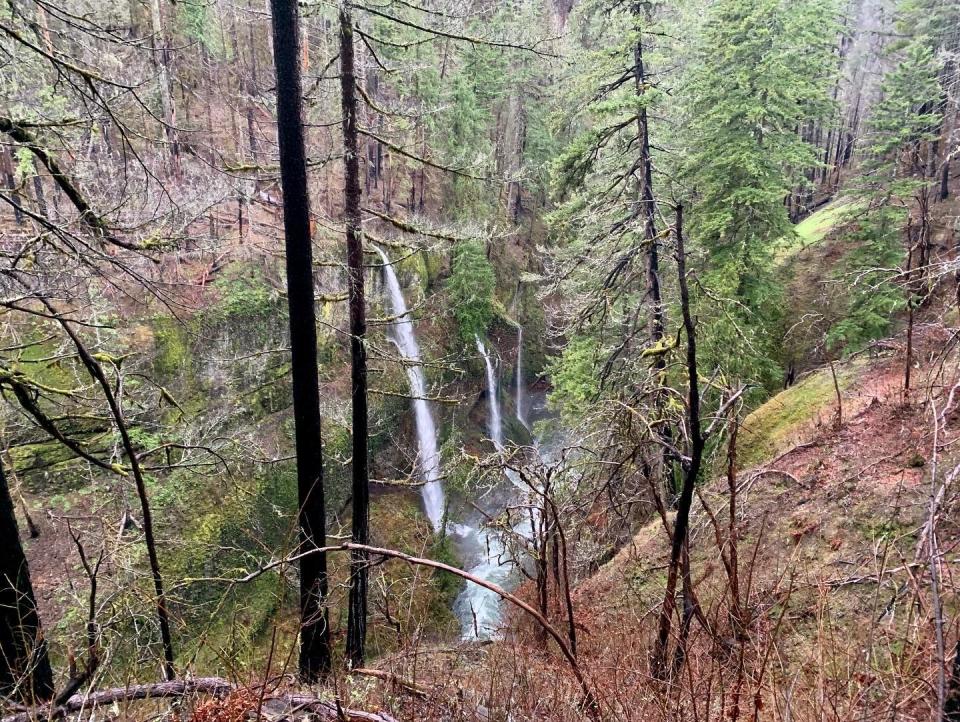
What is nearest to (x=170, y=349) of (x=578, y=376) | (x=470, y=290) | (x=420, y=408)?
(x=420, y=408)

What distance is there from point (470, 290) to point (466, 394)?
9988 mm

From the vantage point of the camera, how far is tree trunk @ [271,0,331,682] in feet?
16.4

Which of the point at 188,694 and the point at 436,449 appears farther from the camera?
the point at 436,449

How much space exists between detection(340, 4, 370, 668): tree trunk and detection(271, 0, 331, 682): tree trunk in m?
1.07

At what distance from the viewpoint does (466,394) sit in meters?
14.1

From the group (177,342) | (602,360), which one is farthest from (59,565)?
(602,360)

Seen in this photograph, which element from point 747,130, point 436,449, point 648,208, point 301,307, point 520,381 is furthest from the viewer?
point 520,381

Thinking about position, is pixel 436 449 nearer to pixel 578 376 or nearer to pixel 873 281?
pixel 578 376

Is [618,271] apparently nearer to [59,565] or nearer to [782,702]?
[782,702]

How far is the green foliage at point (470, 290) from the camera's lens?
75.8ft

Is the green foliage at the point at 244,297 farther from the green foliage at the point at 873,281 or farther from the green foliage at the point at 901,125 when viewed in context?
the green foliage at the point at 901,125

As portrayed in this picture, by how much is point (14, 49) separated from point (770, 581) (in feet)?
32.3

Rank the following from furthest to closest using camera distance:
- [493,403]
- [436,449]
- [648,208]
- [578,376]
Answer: [493,403]
[436,449]
[578,376]
[648,208]

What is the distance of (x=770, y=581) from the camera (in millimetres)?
6535
